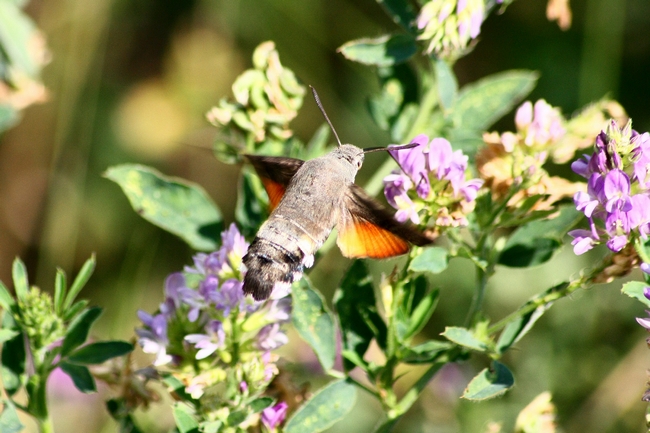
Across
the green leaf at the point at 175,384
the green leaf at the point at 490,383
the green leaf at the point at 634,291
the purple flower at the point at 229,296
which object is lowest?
the green leaf at the point at 175,384

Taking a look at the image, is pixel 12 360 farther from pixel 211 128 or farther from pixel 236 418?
pixel 211 128

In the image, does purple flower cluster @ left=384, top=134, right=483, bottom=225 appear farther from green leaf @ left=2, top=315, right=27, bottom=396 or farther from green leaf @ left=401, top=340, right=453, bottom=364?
green leaf @ left=2, top=315, right=27, bottom=396

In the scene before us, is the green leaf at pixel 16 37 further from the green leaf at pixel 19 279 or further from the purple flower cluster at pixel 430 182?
the purple flower cluster at pixel 430 182

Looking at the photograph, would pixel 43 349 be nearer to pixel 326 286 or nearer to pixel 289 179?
pixel 289 179

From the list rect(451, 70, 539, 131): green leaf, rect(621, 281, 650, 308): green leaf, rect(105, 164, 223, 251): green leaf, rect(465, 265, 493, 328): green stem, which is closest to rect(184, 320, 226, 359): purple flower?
rect(105, 164, 223, 251): green leaf

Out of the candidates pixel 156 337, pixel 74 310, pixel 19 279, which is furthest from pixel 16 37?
pixel 156 337

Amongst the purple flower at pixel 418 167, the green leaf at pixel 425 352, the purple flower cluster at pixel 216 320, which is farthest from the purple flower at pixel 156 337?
the purple flower at pixel 418 167
